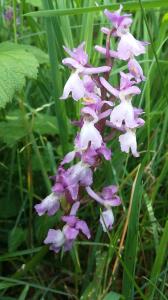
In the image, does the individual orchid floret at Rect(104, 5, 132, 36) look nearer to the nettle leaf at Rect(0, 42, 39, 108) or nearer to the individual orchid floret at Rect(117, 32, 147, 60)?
the individual orchid floret at Rect(117, 32, 147, 60)

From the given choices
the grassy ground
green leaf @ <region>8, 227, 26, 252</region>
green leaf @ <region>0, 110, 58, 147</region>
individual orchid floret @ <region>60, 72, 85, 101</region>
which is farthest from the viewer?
green leaf @ <region>0, 110, 58, 147</region>

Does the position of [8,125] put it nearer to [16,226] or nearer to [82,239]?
[16,226]

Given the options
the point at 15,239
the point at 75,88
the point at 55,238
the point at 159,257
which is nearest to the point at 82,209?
the point at 15,239

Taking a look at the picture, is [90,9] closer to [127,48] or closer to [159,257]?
[127,48]

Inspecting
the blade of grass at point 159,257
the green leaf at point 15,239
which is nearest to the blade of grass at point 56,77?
the green leaf at point 15,239

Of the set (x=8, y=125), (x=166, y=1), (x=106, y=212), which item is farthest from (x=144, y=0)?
(x=8, y=125)

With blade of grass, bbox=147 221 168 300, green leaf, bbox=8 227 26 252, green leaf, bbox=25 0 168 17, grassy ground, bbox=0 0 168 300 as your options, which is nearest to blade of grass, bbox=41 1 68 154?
grassy ground, bbox=0 0 168 300

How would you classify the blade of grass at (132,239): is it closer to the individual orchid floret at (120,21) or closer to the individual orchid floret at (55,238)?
the individual orchid floret at (55,238)
